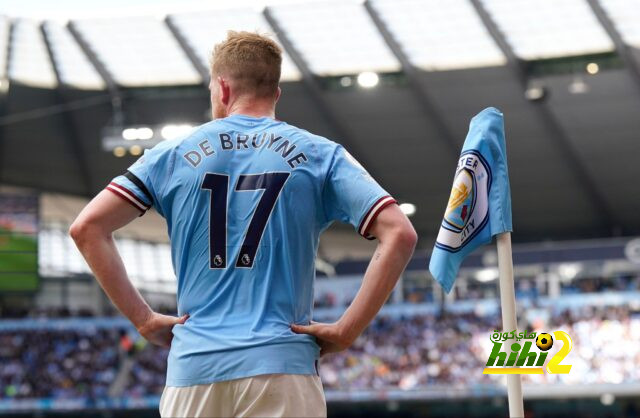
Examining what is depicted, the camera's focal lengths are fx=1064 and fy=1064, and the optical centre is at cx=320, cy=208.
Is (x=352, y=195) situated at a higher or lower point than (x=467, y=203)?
lower

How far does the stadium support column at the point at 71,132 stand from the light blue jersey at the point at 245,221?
90.3ft

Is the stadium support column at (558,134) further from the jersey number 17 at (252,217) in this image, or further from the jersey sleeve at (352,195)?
the jersey number 17 at (252,217)

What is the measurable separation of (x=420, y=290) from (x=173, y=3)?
564 inches

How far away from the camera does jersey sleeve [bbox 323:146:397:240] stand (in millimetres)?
3035

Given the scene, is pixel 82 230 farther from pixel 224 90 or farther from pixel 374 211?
pixel 374 211

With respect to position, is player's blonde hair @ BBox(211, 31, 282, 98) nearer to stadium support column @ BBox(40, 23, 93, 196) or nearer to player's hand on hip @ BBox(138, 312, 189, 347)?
Result: player's hand on hip @ BBox(138, 312, 189, 347)

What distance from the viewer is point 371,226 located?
3.04m

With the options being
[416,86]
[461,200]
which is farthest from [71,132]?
[461,200]

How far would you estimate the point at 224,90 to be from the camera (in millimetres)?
3230

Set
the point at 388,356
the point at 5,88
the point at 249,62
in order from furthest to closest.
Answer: the point at 388,356 < the point at 5,88 < the point at 249,62

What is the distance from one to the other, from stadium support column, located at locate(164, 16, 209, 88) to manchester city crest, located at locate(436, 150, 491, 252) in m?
25.4

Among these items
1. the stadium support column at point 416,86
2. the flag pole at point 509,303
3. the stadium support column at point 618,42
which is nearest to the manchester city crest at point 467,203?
the flag pole at point 509,303

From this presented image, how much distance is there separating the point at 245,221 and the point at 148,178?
318 mm

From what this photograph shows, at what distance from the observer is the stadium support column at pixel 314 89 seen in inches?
1135
